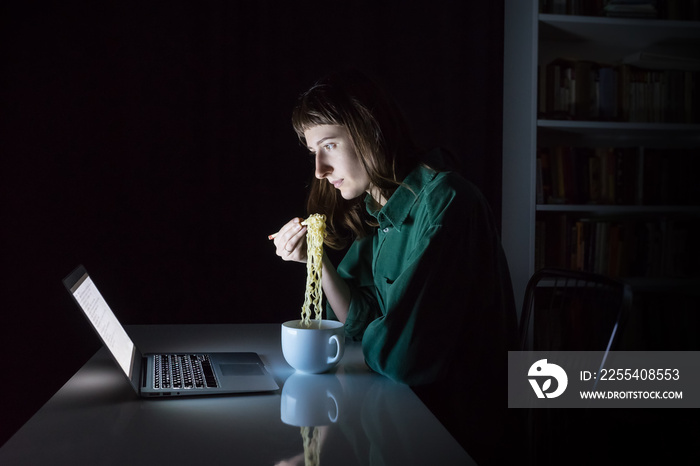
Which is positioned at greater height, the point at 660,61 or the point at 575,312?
the point at 660,61

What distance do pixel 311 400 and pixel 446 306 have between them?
0.37 metres

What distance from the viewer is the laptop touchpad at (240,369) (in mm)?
1215

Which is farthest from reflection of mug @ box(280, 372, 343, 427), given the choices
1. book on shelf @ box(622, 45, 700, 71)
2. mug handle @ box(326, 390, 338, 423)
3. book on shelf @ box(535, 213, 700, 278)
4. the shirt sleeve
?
book on shelf @ box(622, 45, 700, 71)

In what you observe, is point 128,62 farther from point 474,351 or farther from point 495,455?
point 495,455

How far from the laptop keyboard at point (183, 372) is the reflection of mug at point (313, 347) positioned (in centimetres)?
16

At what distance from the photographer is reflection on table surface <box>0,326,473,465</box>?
825 millimetres

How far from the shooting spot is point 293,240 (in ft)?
4.88

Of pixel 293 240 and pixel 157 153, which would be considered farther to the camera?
pixel 157 153

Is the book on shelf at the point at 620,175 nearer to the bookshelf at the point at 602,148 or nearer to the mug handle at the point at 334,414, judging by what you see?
the bookshelf at the point at 602,148

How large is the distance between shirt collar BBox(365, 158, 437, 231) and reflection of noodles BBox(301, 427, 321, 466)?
2.28 ft

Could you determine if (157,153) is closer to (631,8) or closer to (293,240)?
(293,240)

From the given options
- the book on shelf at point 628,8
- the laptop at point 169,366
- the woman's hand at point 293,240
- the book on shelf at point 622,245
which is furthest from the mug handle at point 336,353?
the book on shelf at point 628,8

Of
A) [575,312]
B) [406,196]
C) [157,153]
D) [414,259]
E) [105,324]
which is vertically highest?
[157,153]
